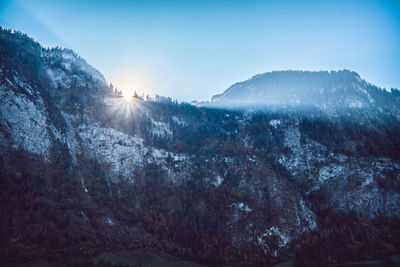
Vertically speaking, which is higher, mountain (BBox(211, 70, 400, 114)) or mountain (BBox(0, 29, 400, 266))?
mountain (BBox(211, 70, 400, 114))

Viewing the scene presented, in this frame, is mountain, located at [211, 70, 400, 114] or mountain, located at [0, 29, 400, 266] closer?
mountain, located at [0, 29, 400, 266]

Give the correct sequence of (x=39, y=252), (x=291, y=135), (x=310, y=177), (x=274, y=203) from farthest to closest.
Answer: (x=291, y=135), (x=310, y=177), (x=274, y=203), (x=39, y=252)

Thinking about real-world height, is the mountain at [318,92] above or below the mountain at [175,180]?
above

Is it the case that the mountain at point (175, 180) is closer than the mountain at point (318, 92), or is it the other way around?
the mountain at point (175, 180)

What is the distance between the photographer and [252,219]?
203ft

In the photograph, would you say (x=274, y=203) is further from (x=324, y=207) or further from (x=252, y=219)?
(x=324, y=207)

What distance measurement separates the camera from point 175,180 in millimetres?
72875

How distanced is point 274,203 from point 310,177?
22765 mm

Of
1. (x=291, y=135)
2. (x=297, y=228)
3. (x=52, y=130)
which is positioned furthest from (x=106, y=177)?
(x=291, y=135)

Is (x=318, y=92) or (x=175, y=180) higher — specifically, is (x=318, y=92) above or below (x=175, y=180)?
above

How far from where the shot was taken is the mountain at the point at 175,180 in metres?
43.7

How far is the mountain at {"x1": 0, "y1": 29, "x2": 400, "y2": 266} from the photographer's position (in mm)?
43719

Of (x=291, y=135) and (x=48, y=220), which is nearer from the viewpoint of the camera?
(x=48, y=220)

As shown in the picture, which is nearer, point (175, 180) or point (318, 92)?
point (175, 180)
